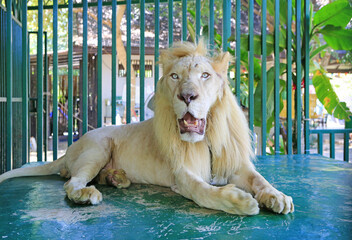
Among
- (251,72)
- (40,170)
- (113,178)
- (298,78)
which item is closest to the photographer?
(113,178)

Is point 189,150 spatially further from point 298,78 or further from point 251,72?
point 298,78

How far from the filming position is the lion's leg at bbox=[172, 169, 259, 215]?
6.42 feet

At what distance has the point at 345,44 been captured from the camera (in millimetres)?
4914

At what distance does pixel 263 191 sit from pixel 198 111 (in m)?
0.60

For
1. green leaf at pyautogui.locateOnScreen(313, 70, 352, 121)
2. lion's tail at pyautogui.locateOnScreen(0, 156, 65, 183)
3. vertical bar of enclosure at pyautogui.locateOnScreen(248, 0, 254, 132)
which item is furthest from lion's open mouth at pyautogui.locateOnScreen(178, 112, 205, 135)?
green leaf at pyautogui.locateOnScreen(313, 70, 352, 121)

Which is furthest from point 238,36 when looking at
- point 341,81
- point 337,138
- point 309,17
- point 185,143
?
point 337,138

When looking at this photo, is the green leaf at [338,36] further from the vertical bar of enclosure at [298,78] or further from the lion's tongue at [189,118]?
the lion's tongue at [189,118]

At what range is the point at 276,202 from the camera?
203 centimetres

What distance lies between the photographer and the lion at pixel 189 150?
221 centimetres

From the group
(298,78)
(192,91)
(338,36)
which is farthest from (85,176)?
(338,36)

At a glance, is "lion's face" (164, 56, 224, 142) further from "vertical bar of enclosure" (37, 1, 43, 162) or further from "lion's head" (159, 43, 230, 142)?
"vertical bar of enclosure" (37, 1, 43, 162)

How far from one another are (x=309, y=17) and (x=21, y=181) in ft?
12.3

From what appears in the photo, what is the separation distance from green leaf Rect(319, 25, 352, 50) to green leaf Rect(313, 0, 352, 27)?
11 cm

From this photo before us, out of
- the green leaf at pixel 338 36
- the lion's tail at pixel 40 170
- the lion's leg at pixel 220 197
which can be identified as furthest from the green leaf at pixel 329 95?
the lion's tail at pixel 40 170
